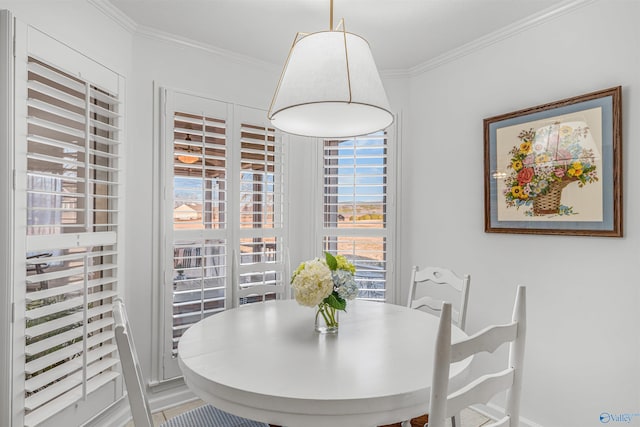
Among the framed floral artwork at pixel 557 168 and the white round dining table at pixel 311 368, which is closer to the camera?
the white round dining table at pixel 311 368

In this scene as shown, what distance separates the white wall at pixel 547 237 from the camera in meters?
1.95

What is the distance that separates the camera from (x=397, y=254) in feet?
10.5

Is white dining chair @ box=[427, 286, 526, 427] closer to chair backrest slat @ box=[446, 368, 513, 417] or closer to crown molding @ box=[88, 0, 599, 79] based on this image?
chair backrest slat @ box=[446, 368, 513, 417]

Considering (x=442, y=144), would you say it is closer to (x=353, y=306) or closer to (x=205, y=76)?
(x=353, y=306)

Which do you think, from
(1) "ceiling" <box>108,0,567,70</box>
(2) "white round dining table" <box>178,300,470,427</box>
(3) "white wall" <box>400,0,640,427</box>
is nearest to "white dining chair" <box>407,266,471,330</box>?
(3) "white wall" <box>400,0,640,427</box>

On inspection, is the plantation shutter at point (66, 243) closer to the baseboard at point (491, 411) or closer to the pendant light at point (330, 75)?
the pendant light at point (330, 75)

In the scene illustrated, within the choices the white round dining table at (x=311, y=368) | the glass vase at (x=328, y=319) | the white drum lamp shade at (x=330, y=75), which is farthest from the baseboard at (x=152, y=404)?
the white drum lamp shade at (x=330, y=75)

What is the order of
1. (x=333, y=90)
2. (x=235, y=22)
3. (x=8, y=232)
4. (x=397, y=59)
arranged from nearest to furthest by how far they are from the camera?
1. (x=333, y=90)
2. (x=8, y=232)
3. (x=235, y=22)
4. (x=397, y=59)

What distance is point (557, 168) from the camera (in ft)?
7.25

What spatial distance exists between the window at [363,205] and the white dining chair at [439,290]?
0.40 metres

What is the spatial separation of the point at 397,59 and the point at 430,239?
146cm

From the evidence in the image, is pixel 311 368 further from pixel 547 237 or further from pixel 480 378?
pixel 547 237

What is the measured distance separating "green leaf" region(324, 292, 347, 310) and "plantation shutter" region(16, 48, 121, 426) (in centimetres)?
134

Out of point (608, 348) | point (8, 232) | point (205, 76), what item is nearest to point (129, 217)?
point (8, 232)
